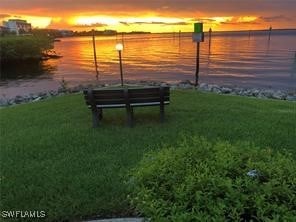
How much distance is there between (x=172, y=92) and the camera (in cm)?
1462

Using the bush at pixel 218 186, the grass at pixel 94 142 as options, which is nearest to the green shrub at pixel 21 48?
the grass at pixel 94 142

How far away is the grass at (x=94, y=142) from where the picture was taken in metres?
5.39

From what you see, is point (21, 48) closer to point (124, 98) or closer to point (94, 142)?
point (124, 98)

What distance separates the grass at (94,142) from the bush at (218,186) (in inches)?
68.8

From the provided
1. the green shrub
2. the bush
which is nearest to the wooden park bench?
the bush

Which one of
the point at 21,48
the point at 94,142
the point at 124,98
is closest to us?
the point at 94,142

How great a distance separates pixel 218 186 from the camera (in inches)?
122

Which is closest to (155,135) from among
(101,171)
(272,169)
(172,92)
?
(101,171)

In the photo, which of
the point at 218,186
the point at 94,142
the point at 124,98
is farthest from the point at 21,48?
the point at 218,186

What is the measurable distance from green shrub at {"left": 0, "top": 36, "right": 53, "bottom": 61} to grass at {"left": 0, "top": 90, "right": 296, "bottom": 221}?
5814 cm

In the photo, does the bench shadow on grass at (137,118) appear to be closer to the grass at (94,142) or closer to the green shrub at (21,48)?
the grass at (94,142)

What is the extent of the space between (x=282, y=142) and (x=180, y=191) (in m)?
5.27

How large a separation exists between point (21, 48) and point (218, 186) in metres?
71.4

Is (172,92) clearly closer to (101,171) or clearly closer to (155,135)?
(155,135)
